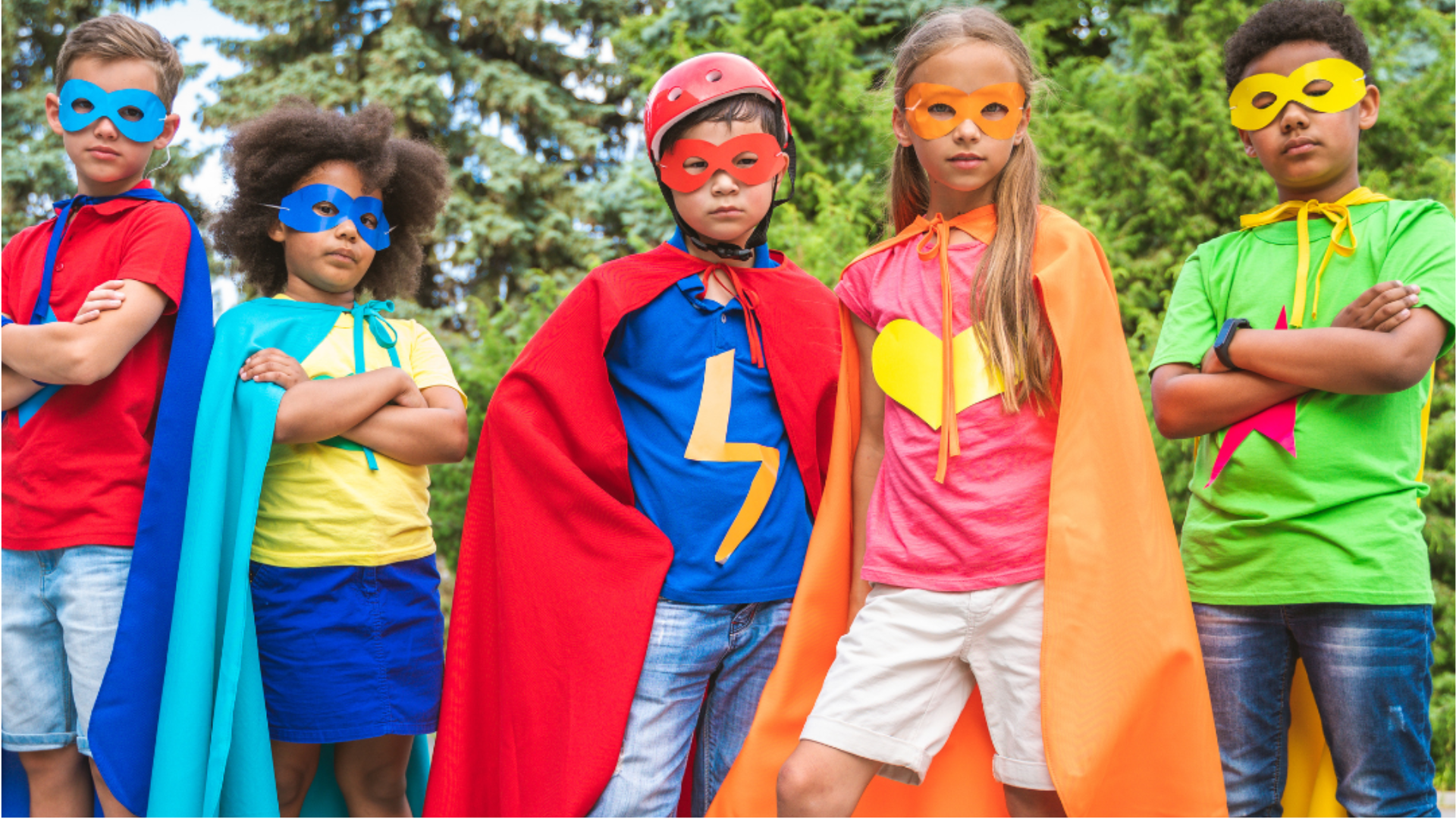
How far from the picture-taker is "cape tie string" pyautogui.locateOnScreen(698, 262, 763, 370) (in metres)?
2.94

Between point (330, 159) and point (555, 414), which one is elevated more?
point (330, 159)

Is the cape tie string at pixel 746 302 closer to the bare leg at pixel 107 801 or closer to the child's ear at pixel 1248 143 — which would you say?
the child's ear at pixel 1248 143

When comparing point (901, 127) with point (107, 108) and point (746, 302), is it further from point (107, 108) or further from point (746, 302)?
point (107, 108)

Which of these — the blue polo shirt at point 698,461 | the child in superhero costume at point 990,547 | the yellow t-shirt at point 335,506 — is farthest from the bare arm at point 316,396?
the child in superhero costume at point 990,547

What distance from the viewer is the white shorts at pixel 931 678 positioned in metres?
2.37

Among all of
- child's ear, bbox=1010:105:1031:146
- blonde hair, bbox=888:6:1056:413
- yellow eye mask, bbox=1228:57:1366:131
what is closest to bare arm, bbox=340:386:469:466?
blonde hair, bbox=888:6:1056:413

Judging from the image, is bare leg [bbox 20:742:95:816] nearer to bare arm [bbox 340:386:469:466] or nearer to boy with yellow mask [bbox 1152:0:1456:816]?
bare arm [bbox 340:386:469:466]

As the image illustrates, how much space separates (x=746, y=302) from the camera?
2.97 metres

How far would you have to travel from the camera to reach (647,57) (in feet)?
34.6

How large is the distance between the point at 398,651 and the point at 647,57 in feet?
27.9

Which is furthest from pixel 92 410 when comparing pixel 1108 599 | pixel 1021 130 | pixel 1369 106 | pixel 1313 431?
pixel 1369 106

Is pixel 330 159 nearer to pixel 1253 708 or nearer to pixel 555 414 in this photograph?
pixel 555 414

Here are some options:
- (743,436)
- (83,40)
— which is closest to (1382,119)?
(743,436)

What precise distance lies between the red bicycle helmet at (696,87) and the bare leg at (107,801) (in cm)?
243
